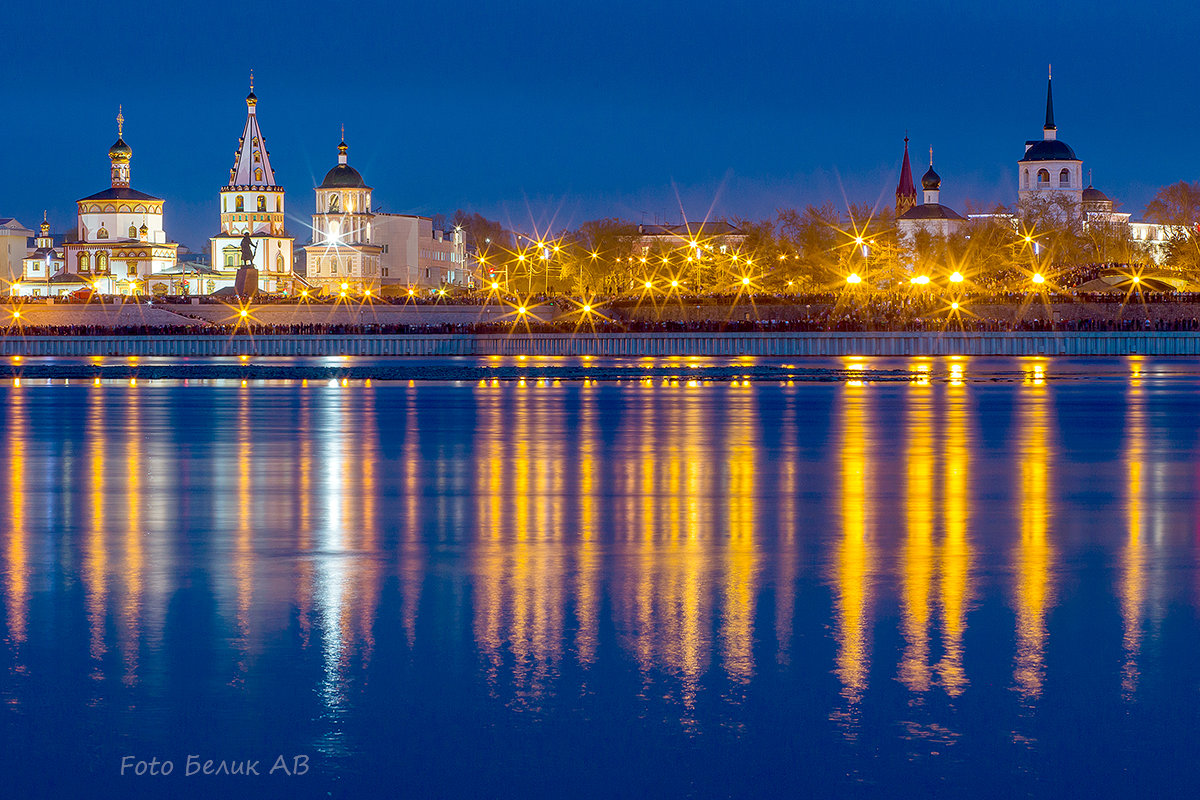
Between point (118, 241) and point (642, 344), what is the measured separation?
10490 cm

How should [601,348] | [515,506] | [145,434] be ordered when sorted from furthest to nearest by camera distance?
[601,348]
[145,434]
[515,506]

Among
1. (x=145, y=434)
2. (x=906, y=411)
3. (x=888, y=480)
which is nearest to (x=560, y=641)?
(x=888, y=480)

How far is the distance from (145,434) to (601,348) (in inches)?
1748

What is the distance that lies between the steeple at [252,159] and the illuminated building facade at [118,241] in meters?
8.87

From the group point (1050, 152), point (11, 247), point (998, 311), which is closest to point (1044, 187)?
point (1050, 152)

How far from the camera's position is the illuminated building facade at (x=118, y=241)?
152375 mm

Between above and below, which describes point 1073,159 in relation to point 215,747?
above

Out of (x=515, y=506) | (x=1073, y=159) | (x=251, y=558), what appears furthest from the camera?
(x=1073, y=159)

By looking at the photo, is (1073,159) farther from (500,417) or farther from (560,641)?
(560,641)

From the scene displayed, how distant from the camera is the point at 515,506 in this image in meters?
13.2

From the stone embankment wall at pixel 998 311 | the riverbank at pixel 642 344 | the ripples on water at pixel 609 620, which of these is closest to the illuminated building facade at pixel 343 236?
the stone embankment wall at pixel 998 311

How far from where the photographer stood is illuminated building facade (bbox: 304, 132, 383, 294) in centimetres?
16125

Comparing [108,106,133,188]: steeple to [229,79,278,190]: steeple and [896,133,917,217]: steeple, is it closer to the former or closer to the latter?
[229,79,278,190]: steeple

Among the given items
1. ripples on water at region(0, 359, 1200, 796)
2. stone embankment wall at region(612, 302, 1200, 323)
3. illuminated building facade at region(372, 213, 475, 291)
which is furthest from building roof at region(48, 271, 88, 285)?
ripples on water at region(0, 359, 1200, 796)
